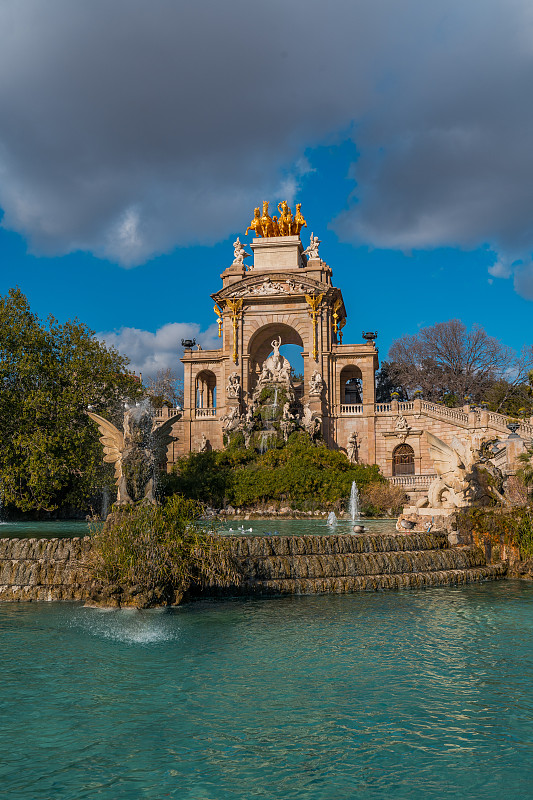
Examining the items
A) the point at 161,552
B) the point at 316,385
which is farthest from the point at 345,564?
the point at 316,385

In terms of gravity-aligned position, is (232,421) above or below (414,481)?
above

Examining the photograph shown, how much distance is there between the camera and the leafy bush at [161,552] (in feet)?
37.1

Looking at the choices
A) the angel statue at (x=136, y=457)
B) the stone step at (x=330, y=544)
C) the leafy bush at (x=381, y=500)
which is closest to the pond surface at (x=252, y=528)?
the leafy bush at (x=381, y=500)

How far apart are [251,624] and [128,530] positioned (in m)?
2.74

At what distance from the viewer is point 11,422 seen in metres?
25.4

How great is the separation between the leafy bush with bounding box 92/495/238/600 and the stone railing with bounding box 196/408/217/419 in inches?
1171

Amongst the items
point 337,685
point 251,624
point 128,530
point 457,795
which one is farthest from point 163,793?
point 128,530

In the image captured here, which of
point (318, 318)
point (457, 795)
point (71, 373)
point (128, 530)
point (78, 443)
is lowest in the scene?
point (457, 795)

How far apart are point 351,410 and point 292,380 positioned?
4.29 metres

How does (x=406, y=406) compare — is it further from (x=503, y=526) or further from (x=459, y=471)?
(x=503, y=526)

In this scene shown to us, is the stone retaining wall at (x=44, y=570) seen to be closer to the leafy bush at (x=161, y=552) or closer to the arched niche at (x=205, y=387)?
the leafy bush at (x=161, y=552)

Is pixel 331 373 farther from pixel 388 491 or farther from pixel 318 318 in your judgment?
pixel 388 491

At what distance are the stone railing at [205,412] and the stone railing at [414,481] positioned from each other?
13.1m

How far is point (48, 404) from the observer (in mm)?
25719
